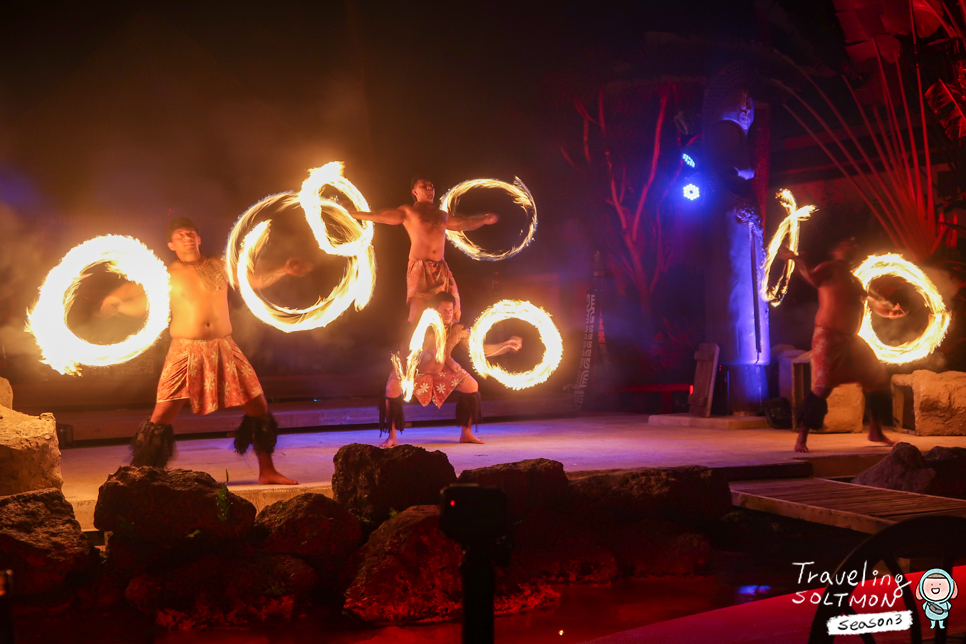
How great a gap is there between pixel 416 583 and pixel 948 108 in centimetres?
938

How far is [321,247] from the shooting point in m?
6.87

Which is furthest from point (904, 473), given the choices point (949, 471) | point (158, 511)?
point (158, 511)

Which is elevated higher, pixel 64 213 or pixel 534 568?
pixel 64 213

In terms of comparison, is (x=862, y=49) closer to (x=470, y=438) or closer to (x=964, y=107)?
(x=964, y=107)

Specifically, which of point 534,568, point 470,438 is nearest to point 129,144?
point 470,438

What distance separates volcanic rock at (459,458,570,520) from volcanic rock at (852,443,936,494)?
2.31 m

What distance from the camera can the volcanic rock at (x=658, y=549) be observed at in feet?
15.3

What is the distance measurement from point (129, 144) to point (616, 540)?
7509mm

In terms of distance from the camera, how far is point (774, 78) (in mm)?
10883

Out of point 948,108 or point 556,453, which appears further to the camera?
point 948,108

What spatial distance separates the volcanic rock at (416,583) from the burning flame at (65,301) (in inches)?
91.5

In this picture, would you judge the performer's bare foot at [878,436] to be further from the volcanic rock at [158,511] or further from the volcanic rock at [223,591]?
the volcanic rock at [158,511]

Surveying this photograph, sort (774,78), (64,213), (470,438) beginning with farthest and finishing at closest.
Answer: (774,78), (64,213), (470,438)

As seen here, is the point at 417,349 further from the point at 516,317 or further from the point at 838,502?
the point at 838,502
